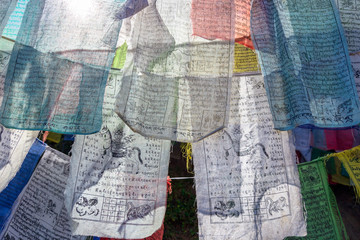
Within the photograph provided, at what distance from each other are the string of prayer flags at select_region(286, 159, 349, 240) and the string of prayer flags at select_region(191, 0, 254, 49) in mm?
769

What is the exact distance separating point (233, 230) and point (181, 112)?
54 centimetres

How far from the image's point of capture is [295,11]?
1.24 metres

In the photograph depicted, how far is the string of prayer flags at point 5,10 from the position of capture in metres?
1.18

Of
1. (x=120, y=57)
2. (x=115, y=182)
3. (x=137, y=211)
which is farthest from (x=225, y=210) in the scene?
(x=120, y=57)

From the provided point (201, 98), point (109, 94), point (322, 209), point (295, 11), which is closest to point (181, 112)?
point (201, 98)

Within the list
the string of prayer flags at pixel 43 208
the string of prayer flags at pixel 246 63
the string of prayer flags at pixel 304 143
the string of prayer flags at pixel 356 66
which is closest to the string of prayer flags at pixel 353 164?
the string of prayer flags at pixel 356 66

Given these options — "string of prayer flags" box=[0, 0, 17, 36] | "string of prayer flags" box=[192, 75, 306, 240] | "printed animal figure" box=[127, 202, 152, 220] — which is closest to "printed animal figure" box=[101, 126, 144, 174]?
"printed animal figure" box=[127, 202, 152, 220]

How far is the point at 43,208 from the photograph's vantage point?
1402 millimetres

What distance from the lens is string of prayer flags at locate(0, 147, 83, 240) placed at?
54.2 inches

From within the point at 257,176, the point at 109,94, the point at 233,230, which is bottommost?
the point at 233,230

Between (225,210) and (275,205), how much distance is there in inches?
8.5

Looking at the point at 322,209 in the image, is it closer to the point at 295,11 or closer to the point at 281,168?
the point at 281,168

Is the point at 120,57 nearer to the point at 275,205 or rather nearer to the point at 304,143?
the point at 275,205

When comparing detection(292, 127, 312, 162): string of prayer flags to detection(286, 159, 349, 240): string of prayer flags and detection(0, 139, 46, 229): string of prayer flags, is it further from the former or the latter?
detection(0, 139, 46, 229): string of prayer flags
